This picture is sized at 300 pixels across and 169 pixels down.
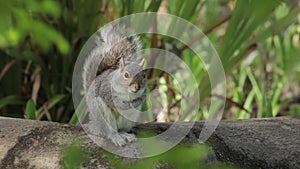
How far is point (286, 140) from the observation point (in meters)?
1.70

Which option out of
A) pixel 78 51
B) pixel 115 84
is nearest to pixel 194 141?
pixel 115 84

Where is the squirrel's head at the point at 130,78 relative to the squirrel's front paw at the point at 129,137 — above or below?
above

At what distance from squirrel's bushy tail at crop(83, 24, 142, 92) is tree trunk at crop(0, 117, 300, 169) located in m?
0.18

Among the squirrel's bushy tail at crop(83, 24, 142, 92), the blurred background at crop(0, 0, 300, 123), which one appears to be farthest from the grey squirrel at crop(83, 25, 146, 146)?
the blurred background at crop(0, 0, 300, 123)

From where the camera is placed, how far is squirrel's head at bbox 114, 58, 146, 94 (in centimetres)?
133

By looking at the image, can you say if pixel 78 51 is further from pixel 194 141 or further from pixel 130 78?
pixel 130 78

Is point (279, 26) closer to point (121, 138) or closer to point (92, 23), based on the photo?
point (92, 23)

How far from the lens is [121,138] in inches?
58.1

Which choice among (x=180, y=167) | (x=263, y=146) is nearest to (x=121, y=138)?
(x=263, y=146)

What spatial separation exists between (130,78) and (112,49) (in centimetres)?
13

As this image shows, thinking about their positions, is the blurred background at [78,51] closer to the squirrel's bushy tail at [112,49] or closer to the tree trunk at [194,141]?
the tree trunk at [194,141]

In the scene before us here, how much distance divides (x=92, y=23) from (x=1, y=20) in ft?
6.12

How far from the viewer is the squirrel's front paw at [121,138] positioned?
1.47 m

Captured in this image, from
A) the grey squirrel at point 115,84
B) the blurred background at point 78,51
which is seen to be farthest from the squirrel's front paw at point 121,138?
the blurred background at point 78,51
